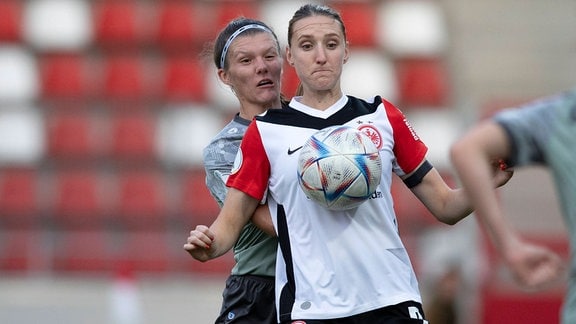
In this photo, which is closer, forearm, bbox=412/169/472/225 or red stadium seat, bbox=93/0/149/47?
forearm, bbox=412/169/472/225

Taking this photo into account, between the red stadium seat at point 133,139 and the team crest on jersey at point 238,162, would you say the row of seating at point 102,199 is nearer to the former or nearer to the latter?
the red stadium seat at point 133,139

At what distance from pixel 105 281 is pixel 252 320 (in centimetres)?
647

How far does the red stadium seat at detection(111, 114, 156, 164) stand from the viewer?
13922 millimetres

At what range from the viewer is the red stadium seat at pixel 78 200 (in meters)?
13.1

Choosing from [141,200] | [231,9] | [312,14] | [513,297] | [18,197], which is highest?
[231,9]

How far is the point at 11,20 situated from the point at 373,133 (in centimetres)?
1161

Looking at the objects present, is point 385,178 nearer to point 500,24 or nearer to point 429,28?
point 429,28

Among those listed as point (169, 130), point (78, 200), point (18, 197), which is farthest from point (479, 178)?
point (169, 130)

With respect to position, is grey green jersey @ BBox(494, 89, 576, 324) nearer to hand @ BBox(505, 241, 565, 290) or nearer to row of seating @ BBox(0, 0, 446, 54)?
hand @ BBox(505, 241, 565, 290)

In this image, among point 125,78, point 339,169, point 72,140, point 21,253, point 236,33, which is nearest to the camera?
point 339,169

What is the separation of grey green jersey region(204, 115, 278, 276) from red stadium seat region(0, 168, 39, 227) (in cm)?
822

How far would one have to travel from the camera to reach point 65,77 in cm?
1487

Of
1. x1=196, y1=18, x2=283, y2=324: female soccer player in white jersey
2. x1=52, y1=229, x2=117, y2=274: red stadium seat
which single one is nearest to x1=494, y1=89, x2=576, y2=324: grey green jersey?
x1=196, y1=18, x2=283, y2=324: female soccer player in white jersey

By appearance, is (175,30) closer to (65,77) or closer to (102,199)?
(65,77)
